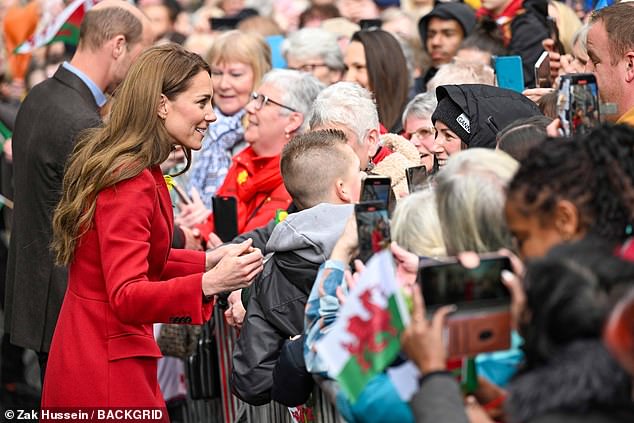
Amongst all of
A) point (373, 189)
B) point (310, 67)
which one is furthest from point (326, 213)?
point (310, 67)

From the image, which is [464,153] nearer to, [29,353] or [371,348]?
[371,348]

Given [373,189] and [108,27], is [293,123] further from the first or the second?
[373,189]

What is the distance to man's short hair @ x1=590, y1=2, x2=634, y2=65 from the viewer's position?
16.5 ft

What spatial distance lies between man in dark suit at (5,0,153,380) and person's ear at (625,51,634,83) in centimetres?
263

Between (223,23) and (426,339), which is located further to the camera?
(223,23)

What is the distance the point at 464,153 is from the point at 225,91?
509 cm

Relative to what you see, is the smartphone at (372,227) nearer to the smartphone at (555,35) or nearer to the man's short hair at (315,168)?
the man's short hair at (315,168)

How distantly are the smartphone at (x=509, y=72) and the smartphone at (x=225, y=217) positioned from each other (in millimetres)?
1603

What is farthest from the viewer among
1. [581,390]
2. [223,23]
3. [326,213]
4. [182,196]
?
[223,23]

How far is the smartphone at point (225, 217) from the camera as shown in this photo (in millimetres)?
6703

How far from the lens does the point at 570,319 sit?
265cm

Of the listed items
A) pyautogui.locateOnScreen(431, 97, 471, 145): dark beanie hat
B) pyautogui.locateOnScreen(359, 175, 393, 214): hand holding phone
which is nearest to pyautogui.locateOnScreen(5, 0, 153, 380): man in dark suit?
pyautogui.locateOnScreen(431, 97, 471, 145): dark beanie hat

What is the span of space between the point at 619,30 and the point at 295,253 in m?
1.65

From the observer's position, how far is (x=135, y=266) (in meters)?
4.48
